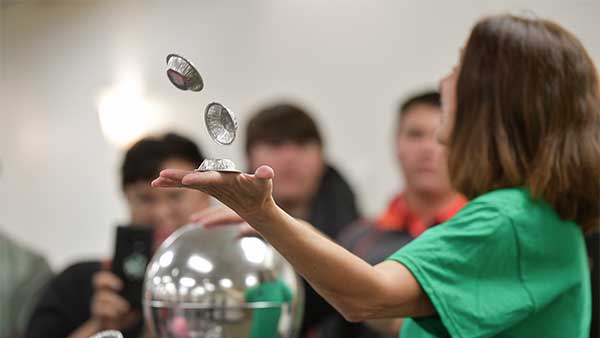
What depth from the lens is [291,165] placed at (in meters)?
1.96

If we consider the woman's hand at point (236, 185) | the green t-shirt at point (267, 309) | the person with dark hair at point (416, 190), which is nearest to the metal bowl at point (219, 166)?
the woman's hand at point (236, 185)

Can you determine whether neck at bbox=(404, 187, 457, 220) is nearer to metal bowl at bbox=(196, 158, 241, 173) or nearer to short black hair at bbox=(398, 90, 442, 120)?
short black hair at bbox=(398, 90, 442, 120)

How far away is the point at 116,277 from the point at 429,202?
0.76 m

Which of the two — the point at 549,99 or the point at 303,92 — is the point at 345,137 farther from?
the point at 549,99

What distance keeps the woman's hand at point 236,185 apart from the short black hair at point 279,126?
116cm

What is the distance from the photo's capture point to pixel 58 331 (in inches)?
61.1

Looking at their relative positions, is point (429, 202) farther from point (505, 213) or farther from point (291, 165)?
point (505, 213)

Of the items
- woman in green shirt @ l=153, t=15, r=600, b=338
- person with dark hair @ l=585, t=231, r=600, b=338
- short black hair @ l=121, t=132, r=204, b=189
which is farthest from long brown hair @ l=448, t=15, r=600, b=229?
short black hair @ l=121, t=132, r=204, b=189

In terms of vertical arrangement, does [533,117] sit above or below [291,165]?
above

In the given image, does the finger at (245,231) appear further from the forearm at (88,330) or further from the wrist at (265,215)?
the forearm at (88,330)

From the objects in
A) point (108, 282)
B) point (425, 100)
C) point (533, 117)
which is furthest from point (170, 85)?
point (533, 117)

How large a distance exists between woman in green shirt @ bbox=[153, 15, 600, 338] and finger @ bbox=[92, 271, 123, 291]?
1.89 feet

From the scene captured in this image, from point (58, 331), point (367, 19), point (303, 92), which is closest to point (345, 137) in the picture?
point (303, 92)

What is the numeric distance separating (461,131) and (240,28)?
7.58 ft
